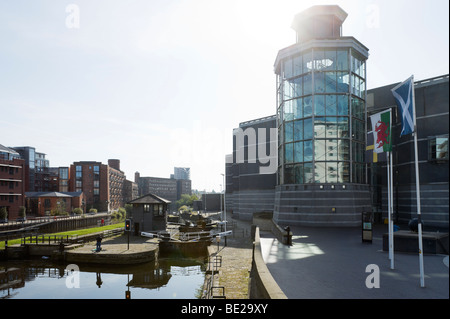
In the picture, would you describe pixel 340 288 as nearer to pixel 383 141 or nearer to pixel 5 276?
pixel 383 141

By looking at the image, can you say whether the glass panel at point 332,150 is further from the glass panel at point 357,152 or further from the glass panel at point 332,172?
the glass panel at point 357,152

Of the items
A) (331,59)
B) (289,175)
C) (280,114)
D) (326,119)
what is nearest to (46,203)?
(280,114)

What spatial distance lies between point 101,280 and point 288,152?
27.0 meters

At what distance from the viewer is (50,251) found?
33469 mm

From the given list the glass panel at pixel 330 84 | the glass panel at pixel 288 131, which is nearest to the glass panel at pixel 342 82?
the glass panel at pixel 330 84

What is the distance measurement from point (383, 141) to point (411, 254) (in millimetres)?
A: 7577

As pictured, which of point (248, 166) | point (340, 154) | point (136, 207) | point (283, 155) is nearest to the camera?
point (340, 154)

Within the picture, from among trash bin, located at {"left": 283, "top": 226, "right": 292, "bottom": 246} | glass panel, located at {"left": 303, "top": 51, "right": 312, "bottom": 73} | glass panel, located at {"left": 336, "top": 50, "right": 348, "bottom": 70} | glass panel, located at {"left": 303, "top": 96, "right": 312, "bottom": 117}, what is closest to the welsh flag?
trash bin, located at {"left": 283, "top": 226, "right": 292, "bottom": 246}

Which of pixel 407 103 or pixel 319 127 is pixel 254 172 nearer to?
pixel 319 127

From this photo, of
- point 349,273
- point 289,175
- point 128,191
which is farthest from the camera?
point 128,191

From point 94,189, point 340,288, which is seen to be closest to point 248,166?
point 340,288

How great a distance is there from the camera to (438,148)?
33.2 m

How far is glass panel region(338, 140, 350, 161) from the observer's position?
1417 inches

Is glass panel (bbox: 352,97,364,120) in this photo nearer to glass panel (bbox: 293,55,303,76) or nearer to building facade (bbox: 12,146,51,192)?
glass panel (bbox: 293,55,303,76)
